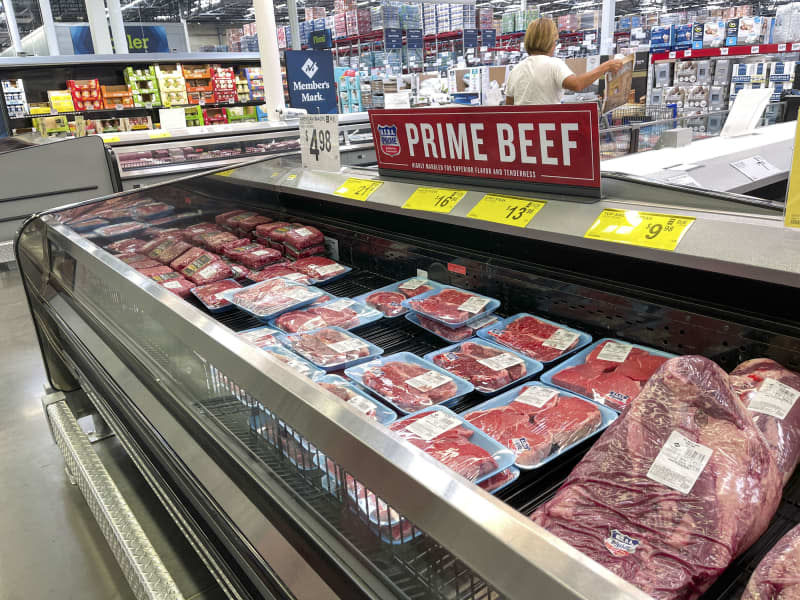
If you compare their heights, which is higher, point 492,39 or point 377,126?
point 492,39

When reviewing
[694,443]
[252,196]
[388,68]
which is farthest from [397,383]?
[388,68]

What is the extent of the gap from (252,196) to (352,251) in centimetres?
77

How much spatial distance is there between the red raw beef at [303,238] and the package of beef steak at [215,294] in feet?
0.93

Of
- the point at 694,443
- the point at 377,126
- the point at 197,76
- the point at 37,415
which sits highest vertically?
the point at 197,76

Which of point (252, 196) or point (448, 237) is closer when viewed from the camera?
point (448, 237)

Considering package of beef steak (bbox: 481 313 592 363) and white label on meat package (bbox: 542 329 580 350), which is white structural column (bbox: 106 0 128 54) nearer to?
package of beef steak (bbox: 481 313 592 363)

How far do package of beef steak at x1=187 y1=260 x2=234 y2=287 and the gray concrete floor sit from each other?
2.90 ft

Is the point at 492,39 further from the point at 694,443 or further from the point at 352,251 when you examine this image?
the point at 694,443

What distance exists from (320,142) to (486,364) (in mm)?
1234

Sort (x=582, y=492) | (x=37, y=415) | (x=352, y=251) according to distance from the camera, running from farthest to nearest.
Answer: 1. (x=37, y=415)
2. (x=352, y=251)
3. (x=582, y=492)

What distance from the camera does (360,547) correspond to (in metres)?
0.87

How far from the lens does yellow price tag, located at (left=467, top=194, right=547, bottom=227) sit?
149cm

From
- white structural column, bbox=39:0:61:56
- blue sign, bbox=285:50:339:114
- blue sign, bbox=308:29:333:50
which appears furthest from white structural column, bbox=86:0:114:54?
blue sign, bbox=285:50:339:114

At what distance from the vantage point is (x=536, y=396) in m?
1.43
